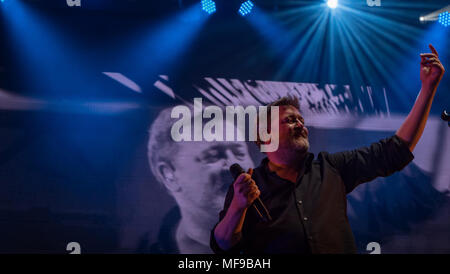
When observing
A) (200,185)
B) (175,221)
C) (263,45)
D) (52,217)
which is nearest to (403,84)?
(263,45)

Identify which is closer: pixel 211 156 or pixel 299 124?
pixel 299 124

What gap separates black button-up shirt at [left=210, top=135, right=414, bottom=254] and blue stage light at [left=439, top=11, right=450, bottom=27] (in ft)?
7.17

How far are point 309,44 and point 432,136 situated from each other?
1.47m

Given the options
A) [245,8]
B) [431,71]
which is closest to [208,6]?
[245,8]

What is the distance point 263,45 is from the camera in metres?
3.25

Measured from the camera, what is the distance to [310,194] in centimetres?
199

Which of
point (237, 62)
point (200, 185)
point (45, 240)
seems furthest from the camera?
point (237, 62)

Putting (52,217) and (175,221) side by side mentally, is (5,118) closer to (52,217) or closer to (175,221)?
(52,217)

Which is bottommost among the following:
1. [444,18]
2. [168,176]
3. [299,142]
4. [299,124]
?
[168,176]

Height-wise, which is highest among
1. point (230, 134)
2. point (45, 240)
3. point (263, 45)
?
point (263, 45)

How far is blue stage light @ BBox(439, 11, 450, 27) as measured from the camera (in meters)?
3.45

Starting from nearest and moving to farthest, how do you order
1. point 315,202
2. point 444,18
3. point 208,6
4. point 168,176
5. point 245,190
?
point 245,190 → point 315,202 → point 168,176 → point 208,6 → point 444,18

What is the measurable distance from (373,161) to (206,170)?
1.41m

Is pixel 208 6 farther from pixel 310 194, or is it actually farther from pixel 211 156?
pixel 310 194
